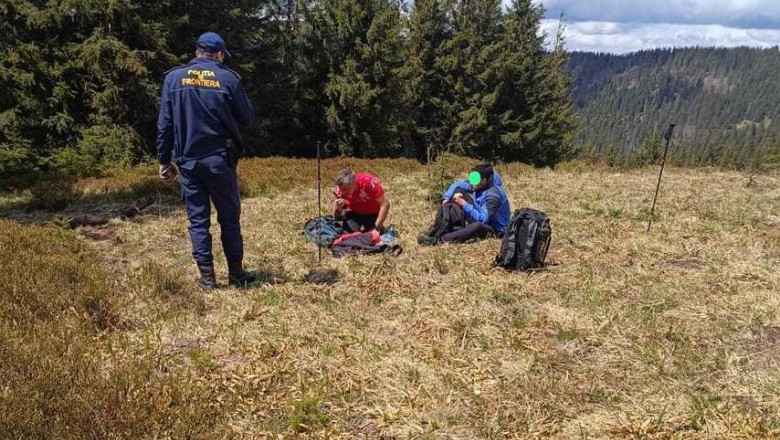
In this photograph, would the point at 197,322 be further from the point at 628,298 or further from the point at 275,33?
the point at 275,33

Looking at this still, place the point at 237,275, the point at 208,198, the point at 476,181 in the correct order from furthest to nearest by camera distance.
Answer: the point at 476,181 < the point at 237,275 < the point at 208,198

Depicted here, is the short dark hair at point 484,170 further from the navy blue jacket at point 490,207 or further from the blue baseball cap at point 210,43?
the blue baseball cap at point 210,43

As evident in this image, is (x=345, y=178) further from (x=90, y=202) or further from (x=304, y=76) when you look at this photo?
(x=304, y=76)

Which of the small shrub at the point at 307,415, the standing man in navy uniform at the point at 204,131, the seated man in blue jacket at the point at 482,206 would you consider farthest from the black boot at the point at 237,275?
the seated man in blue jacket at the point at 482,206

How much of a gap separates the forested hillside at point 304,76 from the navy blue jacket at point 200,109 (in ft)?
1.99

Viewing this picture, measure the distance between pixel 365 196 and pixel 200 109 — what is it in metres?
3.02

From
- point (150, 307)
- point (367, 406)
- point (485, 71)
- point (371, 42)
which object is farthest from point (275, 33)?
point (367, 406)

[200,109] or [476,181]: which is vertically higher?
[200,109]

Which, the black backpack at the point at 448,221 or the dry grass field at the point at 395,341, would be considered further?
the black backpack at the point at 448,221

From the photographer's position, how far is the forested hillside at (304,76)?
14945 millimetres

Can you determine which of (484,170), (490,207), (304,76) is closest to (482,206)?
(490,207)

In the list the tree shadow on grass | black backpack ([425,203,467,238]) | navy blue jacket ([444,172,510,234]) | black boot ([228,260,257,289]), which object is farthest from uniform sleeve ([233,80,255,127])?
the tree shadow on grass

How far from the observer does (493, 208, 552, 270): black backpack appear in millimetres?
5965

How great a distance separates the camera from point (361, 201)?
24.2 ft
